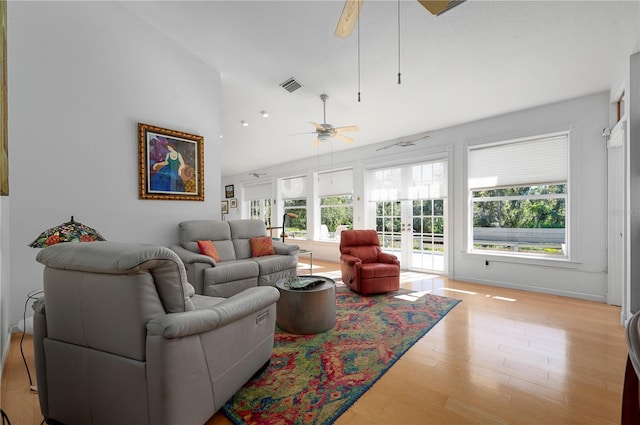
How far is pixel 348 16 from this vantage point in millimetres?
1831

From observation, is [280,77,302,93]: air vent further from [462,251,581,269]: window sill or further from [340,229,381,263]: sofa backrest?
[462,251,581,269]: window sill

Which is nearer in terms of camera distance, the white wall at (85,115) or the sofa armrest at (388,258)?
the white wall at (85,115)

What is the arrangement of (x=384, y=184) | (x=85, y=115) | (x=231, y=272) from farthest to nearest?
(x=384, y=184) < (x=231, y=272) < (x=85, y=115)

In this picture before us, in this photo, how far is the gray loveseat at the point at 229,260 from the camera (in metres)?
3.12

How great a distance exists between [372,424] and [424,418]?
1.01 ft

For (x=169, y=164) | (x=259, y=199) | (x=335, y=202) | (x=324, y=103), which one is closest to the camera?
(x=169, y=164)

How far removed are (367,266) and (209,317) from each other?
9.25 ft

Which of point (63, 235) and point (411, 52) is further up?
point (411, 52)

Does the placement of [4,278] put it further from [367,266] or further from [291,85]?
[367,266]

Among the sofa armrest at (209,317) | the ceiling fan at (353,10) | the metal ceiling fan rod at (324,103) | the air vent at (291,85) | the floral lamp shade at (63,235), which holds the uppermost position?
the air vent at (291,85)

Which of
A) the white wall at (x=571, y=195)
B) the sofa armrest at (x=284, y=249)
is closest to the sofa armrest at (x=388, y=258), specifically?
the sofa armrest at (x=284, y=249)

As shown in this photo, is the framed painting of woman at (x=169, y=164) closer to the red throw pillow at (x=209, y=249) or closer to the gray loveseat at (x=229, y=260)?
the gray loveseat at (x=229, y=260)

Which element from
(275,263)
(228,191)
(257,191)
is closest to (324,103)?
(275,263)

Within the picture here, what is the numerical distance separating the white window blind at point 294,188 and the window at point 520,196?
13.5ft
